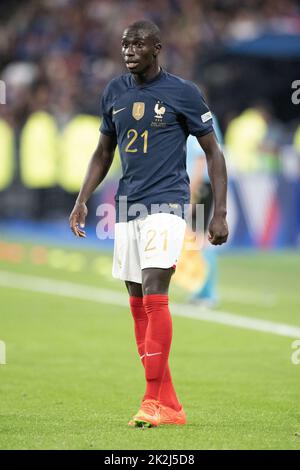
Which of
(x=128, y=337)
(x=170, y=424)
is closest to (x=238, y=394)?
(x=170, y=424)

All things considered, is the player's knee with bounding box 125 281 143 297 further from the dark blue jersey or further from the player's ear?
Result: the player's ear

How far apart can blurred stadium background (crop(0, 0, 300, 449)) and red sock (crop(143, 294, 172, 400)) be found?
13.6 inches

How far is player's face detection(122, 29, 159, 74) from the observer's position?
295 inches

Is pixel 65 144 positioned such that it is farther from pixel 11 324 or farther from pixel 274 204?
pixel 11 324

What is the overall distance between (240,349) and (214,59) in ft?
62.6

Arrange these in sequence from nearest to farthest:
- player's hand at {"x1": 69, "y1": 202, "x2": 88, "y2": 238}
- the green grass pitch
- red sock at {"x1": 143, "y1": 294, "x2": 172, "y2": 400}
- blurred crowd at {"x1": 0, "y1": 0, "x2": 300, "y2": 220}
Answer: the green grass pitch, red sock at {"x1": 143, "y1": 294, "x2": 172, "y2": 400}, player's hand at {"x1": 69, "y1": 202, "x2": 88, "y2": 238}, blurred crowd at {"x1": 0, "y1": 0, "x2": 300, "y2": 220}

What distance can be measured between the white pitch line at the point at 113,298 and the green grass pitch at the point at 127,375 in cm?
20

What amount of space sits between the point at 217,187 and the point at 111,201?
14.5m

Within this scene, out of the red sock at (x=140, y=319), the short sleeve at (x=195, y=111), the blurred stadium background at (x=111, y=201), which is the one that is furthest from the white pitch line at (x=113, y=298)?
the short sleeve at (x=195, y=111)

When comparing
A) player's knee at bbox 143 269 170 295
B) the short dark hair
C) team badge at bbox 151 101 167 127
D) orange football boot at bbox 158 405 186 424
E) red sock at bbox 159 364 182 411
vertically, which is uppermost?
the short dark hair

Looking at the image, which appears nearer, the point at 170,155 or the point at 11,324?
the point at 170,155

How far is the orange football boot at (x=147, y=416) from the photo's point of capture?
7250 mm

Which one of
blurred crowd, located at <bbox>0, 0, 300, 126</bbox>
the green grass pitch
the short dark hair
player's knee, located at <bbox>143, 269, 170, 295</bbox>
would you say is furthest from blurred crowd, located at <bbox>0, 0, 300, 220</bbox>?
player's knee, located at <bbox>143, 269, 170, 295</bbox>

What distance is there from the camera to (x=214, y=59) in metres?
29.5
